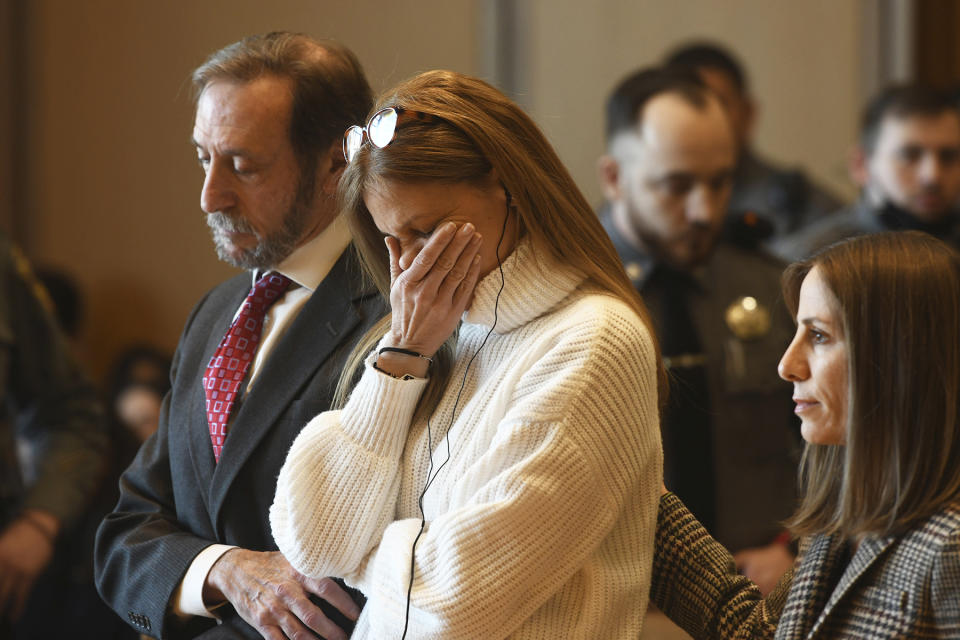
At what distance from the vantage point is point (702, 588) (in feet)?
6.06

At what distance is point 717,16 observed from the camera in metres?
5.50

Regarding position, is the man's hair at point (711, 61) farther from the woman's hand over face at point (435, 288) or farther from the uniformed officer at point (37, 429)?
the woman's hand over face at point (435, 288)

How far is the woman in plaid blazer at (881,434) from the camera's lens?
1516mm

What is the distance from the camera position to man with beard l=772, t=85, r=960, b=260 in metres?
3.71

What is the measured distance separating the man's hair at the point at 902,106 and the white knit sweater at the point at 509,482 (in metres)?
2.46

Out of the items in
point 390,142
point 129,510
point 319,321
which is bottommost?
point 129,510

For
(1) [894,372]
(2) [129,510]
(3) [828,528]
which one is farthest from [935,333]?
(2) [129,510]

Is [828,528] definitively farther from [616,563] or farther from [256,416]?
[256,416]

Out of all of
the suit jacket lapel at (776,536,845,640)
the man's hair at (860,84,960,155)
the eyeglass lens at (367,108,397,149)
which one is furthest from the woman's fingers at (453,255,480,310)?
the man's hair at (860,84,960,155)

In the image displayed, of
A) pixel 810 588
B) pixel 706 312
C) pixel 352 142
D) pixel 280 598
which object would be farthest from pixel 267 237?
pixel 706 312

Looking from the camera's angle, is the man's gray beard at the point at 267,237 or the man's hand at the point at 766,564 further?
the man's hand at the point at 766,564

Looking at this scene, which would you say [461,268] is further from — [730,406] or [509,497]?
[730,406]

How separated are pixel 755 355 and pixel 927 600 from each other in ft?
4.87

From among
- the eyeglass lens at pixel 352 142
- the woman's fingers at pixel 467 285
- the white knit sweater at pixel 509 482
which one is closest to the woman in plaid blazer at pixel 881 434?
the white knit sweater at pixel 509 482
